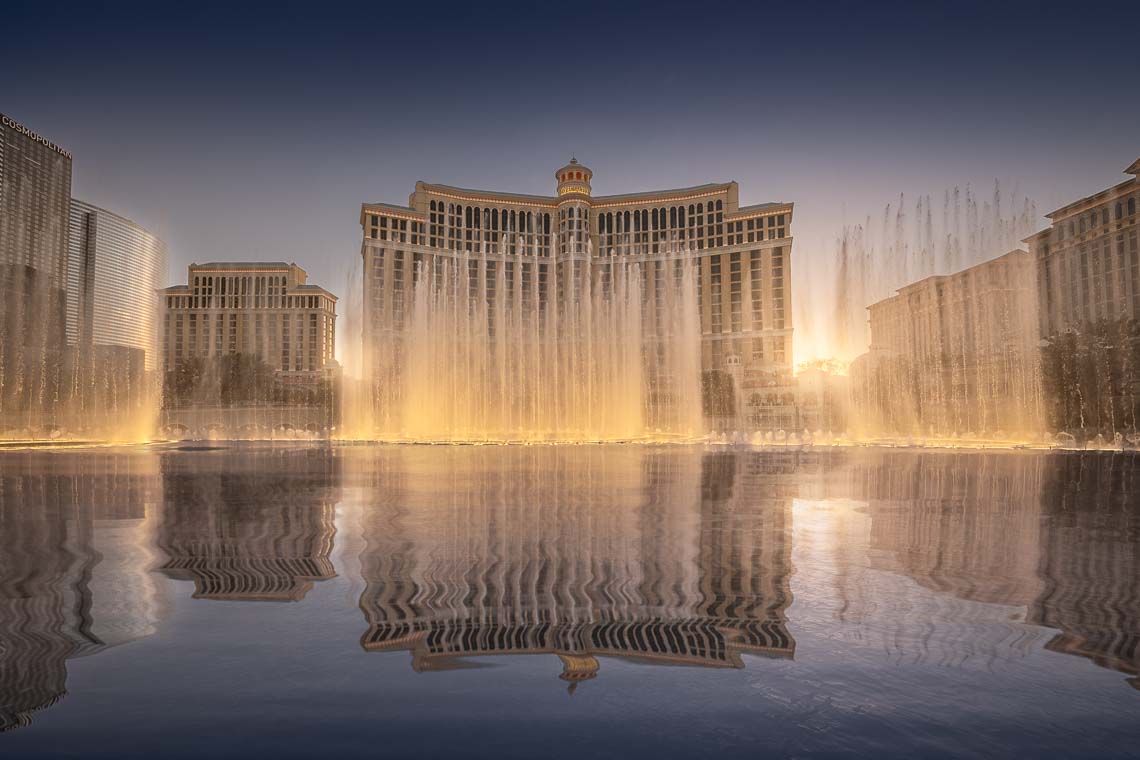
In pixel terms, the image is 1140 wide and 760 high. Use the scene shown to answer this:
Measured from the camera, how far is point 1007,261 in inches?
1013

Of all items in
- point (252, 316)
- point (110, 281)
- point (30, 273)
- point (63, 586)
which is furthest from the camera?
point (252, 316)

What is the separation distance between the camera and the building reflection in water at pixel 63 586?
2.24 m

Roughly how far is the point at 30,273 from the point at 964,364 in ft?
159

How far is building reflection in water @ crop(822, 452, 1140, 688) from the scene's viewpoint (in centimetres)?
265

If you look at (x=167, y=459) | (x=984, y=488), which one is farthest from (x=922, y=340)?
(x=167, y=459)

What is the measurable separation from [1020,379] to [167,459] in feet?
97.7

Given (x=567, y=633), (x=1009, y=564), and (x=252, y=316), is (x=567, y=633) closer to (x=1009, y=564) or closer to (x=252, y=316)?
(x=1009, y=564)

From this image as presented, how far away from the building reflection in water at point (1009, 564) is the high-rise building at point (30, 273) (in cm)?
3219

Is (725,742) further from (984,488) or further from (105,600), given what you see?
(984,488)

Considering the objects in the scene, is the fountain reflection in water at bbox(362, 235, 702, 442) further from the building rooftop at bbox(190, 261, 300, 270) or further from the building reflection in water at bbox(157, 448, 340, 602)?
the building rooftop at bbox(190, 261, 300, 270)

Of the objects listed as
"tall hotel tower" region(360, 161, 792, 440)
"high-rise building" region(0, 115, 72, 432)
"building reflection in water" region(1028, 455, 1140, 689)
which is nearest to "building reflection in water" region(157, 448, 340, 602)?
"building reflection in water" region(1028, 455, 1140, 689)

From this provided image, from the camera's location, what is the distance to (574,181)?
77.6 m

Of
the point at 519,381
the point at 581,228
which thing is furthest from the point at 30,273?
the point at 581,228

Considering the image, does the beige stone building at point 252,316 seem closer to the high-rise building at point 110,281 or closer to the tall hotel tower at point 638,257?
the high-rise building at point 110,281
